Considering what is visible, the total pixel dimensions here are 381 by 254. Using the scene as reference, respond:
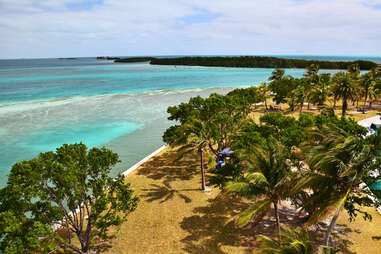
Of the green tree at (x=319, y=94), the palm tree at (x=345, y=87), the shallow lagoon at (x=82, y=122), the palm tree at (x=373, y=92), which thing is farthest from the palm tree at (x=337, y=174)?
the palm tree at (x=373, y=92)

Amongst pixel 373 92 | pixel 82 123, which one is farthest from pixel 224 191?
pixel 373 92

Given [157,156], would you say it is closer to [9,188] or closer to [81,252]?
[81,252]

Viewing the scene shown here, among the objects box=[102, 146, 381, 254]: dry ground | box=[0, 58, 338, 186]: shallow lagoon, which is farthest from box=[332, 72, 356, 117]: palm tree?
box=[0, 58, 338, 186]: shallow lagoon

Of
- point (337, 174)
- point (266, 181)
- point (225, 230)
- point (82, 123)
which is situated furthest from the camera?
point (82, 123)

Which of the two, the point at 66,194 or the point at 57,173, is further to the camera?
the point at 66,194

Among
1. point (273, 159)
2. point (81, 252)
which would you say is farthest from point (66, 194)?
point (273, 159)

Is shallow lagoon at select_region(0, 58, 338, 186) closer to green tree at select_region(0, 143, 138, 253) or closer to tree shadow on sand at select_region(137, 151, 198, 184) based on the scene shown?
tree shadow on sand at select_region(137, 151, 198, 184)

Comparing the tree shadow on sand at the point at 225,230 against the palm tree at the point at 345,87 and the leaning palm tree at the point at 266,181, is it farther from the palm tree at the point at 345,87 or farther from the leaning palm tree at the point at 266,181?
the palm tree at the point at 345,87

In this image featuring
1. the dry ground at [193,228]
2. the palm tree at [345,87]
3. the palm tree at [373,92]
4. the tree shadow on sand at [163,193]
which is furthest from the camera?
the palm tree at [373,92]

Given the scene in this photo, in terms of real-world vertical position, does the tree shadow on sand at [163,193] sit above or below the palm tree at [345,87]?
below

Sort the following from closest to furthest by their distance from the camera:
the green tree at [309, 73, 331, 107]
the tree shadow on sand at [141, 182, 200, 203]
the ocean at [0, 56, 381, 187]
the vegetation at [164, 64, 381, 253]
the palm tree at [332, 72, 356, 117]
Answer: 1. the vegetation at [164, 64, 381, 253]
2. the tree shadow on sand at [141, 182, 200, 203]
3. the ocean at [0, 56, 381, 187]
4. the palm tree at [332, 72, 356, 117]
5. the green tree at [309, 73, 331, 107]

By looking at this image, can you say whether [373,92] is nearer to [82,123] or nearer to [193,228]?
[193,228]
